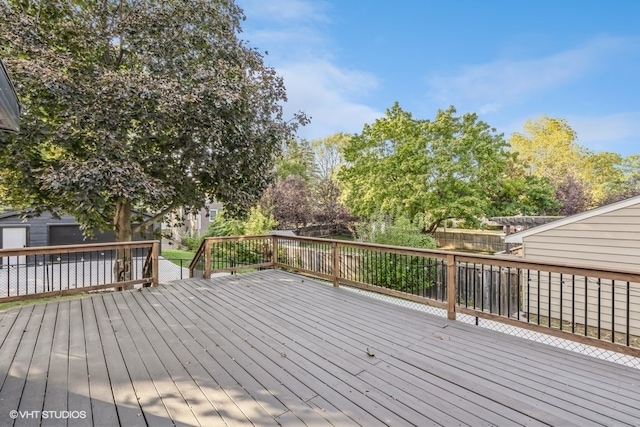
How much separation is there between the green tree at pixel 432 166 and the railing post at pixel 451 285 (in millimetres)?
10702

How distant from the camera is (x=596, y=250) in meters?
5.64

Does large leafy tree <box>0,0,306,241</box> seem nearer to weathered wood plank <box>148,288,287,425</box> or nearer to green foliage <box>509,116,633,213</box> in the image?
weathered wood plank <box>148,288,287,425</box>

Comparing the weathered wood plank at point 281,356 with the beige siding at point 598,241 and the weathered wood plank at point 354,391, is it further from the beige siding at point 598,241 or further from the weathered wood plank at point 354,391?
the beige siding at point 598,241

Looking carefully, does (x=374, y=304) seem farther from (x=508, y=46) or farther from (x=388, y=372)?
(x=508, y=46)

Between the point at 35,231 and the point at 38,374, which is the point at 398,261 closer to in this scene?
the point at 38,374

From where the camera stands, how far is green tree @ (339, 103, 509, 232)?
543 inches

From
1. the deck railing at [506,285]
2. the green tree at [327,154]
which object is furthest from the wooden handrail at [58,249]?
the green tree at [327,154]

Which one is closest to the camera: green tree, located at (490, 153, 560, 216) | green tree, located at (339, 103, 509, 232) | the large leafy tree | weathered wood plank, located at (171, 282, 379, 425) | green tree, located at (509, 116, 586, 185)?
weathered wood plank, located at (171, 282, 379, 425)

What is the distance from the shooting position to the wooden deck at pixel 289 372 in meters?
1.94

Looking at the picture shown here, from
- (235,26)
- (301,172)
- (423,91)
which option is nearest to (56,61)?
(235,26)

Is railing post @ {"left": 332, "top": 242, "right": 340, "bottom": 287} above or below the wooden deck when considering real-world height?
above

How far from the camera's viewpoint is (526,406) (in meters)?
2.03

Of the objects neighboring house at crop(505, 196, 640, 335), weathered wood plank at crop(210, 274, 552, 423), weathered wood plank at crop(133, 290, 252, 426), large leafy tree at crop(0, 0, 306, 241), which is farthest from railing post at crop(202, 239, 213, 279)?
neighboring house at crop(505, 196, 640, 335)

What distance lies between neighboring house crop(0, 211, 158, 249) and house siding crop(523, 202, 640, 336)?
50.1 ft
